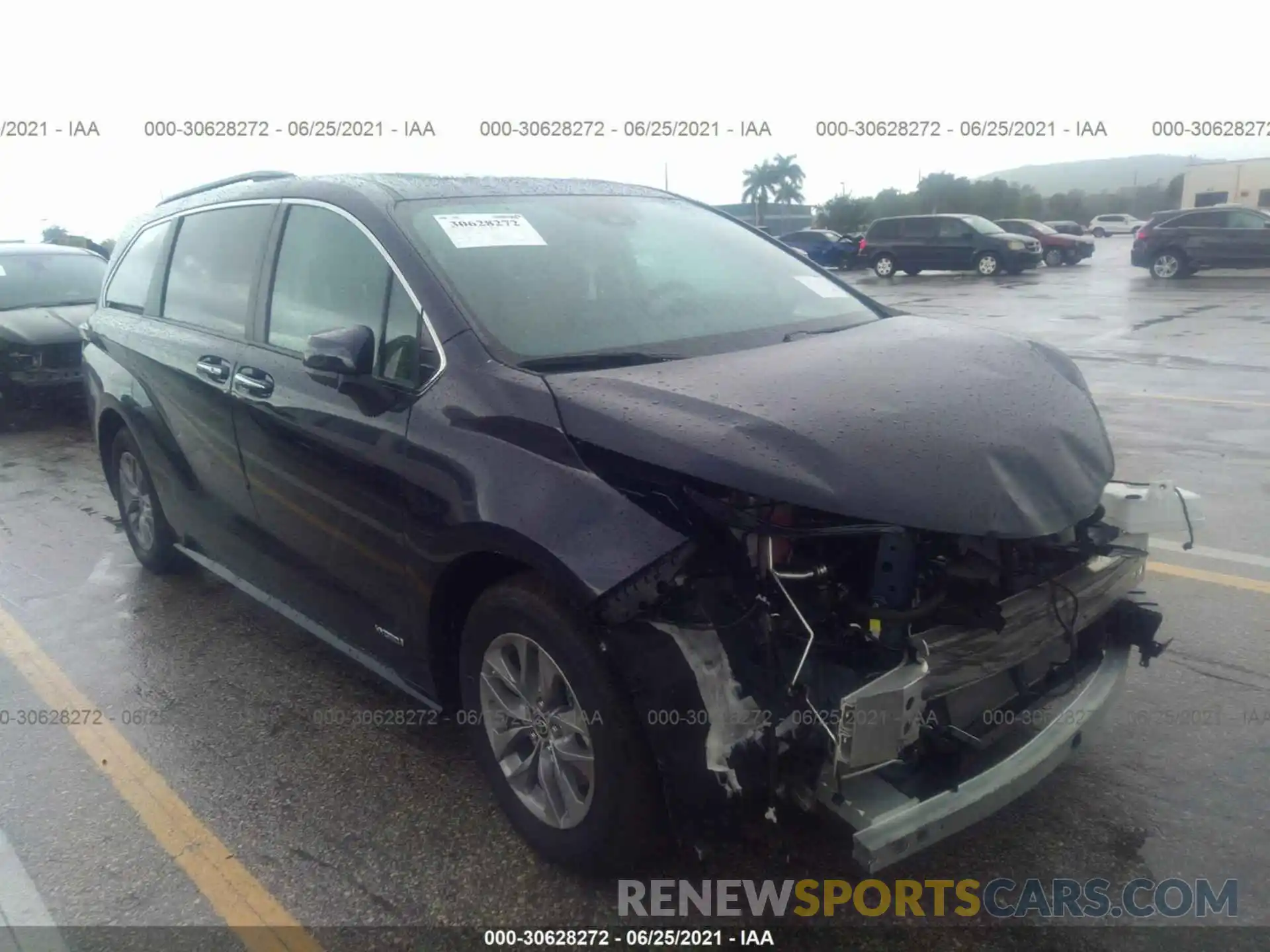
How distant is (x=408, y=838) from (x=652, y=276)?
6.47 ft

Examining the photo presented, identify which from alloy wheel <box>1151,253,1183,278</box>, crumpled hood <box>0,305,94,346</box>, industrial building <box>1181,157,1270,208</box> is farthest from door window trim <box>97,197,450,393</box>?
industrial building <box>1181,157,1270,208</box>

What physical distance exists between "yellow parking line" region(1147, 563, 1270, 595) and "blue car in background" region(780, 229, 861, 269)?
27.3m

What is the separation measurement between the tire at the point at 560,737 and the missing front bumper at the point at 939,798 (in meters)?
0.48

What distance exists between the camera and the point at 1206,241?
21281 mm

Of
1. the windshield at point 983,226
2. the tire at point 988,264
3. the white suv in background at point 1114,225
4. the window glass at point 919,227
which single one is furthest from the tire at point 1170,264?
the white suv in background at point 1114,225

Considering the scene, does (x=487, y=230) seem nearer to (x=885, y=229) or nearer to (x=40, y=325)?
(x=40, y=325)

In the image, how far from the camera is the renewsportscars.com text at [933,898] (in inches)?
100

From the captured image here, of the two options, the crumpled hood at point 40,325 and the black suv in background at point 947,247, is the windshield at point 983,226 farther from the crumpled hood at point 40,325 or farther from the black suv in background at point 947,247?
the crumpled hood at point 40,325

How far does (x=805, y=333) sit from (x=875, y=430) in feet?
3.46

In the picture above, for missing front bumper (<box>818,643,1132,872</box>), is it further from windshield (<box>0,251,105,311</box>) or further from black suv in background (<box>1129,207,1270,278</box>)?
black suv in background (<box>1129,207,1270,278</box>)

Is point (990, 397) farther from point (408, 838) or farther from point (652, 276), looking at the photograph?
point (408, 838)

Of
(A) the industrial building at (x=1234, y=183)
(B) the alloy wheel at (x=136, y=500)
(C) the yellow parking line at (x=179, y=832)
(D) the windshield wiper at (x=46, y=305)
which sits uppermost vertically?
(A) the industrial building at (x=1234, y=183)

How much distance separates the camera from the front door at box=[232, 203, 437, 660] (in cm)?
300

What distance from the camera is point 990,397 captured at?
2.60m
